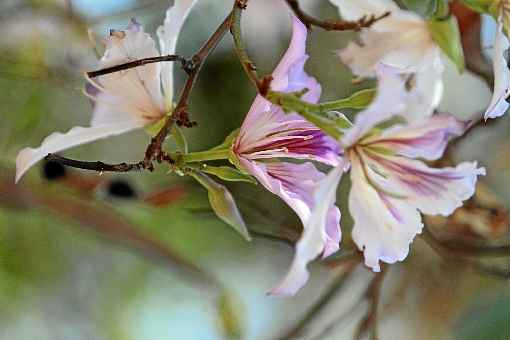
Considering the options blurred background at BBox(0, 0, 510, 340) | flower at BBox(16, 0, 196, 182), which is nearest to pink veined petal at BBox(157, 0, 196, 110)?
flower at BBox(16, 0, 196, 182)

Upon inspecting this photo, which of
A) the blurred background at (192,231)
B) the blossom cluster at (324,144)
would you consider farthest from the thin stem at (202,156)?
the blurred background at (192,231)

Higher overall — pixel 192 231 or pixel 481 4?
pixel 481 4

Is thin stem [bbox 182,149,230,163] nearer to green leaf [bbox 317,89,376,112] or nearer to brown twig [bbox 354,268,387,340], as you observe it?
green leaf [bbox 317,89,376,112]

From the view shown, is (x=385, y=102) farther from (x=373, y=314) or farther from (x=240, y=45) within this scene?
(x=373, y=314)

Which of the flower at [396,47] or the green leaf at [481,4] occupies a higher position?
the green leaf at [481,4]

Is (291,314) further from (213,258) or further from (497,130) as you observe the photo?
(497,130)

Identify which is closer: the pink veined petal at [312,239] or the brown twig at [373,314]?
the pink veined petal at [312,239]

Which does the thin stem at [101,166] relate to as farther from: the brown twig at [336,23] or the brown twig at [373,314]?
the brown twig at [373,314]

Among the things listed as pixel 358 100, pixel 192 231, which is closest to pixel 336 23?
pixel 358 100

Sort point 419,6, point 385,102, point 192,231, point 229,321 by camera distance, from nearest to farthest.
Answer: point 385,102
point 419,6
point 229,321
point 192,231
